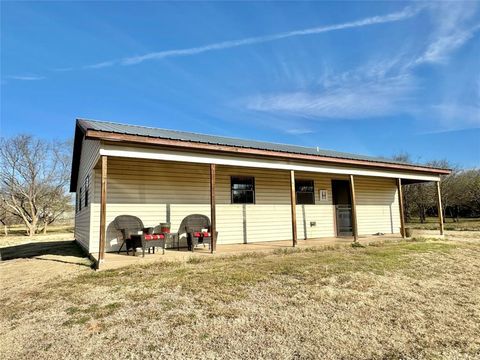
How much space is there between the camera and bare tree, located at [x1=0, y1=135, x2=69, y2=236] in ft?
82.5

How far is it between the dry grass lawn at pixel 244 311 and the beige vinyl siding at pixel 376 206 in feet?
20.4

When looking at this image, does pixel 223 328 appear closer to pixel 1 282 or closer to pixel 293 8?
pixel 1 282

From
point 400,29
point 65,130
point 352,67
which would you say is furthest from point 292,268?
point 65,130

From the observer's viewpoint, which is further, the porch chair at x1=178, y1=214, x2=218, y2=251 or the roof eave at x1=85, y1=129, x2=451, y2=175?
the porch chair at x1=178, y1=214, x2=218, y2=251

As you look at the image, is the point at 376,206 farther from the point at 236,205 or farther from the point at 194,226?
the point at 194,226

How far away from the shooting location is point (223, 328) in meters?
3.37

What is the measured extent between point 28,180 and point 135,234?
2410 centimetres

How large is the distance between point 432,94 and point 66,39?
21.5 metres

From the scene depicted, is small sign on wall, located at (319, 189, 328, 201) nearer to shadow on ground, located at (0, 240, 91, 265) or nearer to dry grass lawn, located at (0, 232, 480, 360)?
dry grass lawn, located at (0, 232, 480, 360)

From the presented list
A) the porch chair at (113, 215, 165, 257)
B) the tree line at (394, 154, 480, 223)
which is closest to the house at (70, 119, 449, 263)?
the porch chair at (113, 215, 165, 257)

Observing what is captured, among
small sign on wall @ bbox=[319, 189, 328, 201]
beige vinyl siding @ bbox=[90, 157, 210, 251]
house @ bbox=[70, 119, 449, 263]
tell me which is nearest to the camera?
house @ bbox=[70, 119, 449, 263]

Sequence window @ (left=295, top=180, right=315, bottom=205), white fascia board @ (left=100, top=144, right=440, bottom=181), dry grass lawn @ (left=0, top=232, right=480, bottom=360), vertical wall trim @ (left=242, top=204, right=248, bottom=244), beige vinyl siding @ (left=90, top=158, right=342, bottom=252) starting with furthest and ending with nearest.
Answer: window @ (left=295, top=180, right=315, bottom=205) < vertical wall trim @ (left=242, top=204, right=248, bottom=244) < beige vinyl siding @ (left=90, top=158, right=342, bottom=252) < white fascia board @ (left=100, top=144, right=440, bottom=181) < dry grass lawn @ (left=0, top=232, right=480, bottom=360)

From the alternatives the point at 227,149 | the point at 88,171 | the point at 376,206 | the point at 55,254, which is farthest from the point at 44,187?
the point at 376,206

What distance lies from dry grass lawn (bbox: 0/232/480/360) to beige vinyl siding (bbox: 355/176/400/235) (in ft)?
20.4
